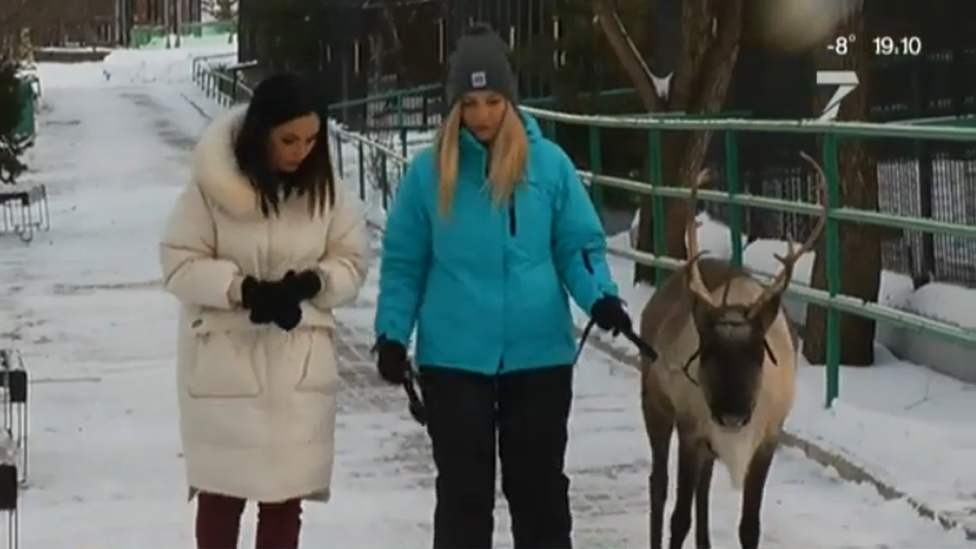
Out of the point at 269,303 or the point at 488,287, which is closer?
the point at 269,303

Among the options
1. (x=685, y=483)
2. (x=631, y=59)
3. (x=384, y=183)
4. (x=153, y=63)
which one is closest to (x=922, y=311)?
(x=685, y=483)

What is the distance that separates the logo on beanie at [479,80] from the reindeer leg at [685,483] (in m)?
1.70

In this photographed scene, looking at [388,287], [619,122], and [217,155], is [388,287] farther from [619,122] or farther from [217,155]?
[619,122]

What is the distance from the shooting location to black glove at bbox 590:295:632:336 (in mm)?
6102

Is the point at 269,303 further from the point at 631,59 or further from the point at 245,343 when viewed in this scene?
the point at 631,59

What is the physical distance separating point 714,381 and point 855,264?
4.98 meters

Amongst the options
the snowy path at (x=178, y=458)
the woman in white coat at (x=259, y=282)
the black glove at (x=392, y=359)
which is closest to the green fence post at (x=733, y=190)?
the snowy path at (x=178, y=458)

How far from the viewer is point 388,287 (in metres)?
6.17

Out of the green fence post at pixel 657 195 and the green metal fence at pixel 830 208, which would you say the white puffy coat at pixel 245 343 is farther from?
the green fence post at pixel 657 195

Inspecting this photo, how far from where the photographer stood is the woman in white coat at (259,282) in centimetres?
596

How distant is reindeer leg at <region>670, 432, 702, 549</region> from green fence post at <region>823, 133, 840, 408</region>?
263 cm

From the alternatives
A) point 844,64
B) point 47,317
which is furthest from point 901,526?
point 47,317

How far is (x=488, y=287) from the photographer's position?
19.9ft

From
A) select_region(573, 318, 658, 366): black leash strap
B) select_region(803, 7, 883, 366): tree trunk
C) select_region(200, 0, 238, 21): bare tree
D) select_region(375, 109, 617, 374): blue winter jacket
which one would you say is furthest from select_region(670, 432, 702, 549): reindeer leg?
select_region(200, 0, 238, 21): bare tree
